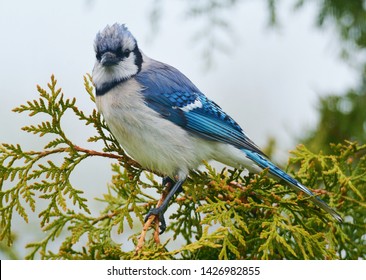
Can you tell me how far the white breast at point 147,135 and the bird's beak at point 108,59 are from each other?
0.14 m

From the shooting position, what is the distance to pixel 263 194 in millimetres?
2082

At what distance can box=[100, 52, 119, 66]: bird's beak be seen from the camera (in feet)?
7.43

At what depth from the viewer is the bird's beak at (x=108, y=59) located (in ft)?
7.43

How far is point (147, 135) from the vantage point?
234 cm

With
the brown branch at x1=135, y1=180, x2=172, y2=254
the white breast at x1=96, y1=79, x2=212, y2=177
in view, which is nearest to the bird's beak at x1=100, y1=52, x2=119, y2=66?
the white breast at x1=96, y1=79, x2=212, y2=177

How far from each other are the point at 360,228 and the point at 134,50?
3.43 ft

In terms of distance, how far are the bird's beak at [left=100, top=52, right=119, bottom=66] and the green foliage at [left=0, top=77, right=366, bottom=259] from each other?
0.20 m

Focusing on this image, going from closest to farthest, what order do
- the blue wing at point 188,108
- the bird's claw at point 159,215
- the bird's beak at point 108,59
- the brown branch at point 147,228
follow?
A: the brown branch at point 147,228, the bird's claw at point 159,215, the bird's beak at point 108,59, the blue wing at point 188,108

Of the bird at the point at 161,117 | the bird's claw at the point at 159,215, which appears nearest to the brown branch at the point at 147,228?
the bird's claw at the point at 159,215

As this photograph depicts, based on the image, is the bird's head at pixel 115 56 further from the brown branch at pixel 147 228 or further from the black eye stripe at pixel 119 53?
the brown branch at pixel 147 228

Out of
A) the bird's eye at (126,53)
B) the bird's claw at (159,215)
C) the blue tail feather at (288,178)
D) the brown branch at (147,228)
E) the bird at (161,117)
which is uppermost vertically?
the bird's eye at (126,53)

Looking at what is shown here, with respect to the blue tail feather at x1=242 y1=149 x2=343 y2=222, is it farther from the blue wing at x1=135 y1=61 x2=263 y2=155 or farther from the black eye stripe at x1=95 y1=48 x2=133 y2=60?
the black eye stripe at x1=95 y1=48 x2=133 y2=60

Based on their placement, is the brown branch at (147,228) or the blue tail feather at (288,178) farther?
the blue tail feather at (288,178)
